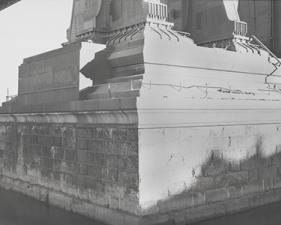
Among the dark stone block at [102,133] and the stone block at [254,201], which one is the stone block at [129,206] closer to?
the dark stone block at [102,133]

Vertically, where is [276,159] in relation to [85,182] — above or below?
above

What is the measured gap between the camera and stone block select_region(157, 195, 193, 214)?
9.67 meters

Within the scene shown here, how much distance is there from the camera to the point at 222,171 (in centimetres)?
1104

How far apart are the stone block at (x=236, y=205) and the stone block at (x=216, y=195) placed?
209mm

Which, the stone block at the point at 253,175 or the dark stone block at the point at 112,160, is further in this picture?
the stone block at the point at 253,175

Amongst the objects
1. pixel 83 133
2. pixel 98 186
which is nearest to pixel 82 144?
pixel 83 133

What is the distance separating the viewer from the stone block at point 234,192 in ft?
36.6

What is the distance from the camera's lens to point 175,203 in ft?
32.6

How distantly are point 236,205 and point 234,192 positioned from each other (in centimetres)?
36

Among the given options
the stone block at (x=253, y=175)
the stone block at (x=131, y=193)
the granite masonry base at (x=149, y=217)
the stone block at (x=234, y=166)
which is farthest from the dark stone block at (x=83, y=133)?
the stone block at (x=253, y=175)

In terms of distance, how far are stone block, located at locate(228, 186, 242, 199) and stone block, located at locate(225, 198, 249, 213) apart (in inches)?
4.7

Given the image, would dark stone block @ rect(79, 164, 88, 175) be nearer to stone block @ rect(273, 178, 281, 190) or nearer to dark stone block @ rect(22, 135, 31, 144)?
dark stone block @ rect(22, 135, 31, 144)

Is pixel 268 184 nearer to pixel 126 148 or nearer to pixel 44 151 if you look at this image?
pixel 126 148

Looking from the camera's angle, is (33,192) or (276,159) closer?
(276,159)
